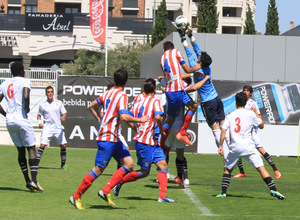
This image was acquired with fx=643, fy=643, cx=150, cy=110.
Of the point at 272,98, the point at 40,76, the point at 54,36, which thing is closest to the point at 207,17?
the point at 54,36

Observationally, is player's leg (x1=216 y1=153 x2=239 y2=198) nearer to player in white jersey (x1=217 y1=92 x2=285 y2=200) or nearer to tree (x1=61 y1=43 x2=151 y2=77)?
player in white jersey (x1=217 y1=92 x2=285 y2=200)

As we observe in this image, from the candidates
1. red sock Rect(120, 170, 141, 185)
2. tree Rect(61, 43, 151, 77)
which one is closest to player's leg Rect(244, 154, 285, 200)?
red sock Rect(120, 170, 141, 185)

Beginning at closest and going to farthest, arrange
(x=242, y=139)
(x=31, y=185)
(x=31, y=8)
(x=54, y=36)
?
(x=242, y=139) < (x=31, y=185) < (x=54, y=36) < (x=31, y=8)

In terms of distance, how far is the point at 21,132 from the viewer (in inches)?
410

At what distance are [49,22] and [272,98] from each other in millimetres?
42150

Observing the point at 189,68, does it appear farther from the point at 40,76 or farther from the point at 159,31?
the point at 159,31

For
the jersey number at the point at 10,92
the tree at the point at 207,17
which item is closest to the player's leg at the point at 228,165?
the jersey number at the point at 10,92

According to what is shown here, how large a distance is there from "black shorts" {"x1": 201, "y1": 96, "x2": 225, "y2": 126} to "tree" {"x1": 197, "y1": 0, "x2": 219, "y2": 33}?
49838 millimetres

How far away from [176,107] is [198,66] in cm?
83

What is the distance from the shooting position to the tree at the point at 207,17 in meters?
61.8

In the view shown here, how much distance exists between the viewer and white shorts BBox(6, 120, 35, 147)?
10.3 metres

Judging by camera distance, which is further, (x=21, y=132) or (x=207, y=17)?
(x=207, y=17)

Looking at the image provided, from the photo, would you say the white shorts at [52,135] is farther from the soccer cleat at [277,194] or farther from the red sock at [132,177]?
the soccer cleat at [277,194]

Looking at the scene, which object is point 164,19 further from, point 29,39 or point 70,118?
point 70,118
